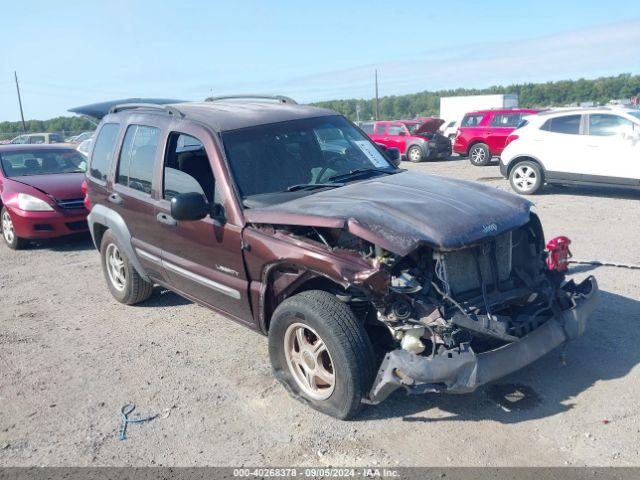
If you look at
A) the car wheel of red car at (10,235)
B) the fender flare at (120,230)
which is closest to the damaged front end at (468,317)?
the fender flare at (120,230)

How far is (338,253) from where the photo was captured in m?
3.48

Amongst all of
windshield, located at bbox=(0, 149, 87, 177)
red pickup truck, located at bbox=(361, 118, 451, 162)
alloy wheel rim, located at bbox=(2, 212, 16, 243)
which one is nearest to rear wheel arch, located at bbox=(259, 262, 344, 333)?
alloy wheel rim, located at bbox=(2, 212, 16, 243)

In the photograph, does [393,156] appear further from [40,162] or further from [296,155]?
[40,162]

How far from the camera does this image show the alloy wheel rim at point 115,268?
5.93 m

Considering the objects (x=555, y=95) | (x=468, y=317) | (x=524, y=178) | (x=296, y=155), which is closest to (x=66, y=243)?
(x=296, y=155)

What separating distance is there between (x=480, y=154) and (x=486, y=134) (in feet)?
2.17

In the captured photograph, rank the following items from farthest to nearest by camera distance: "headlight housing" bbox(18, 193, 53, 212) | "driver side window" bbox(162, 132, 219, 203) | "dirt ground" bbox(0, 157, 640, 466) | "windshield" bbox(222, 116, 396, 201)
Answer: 1. "headlight housing" bbox(18, 193, 53, 212)
2. "driver side window" bbox(162, 132, 219, 203)
3. "windshield" bbox(222, 116, 396, 201)
4. "dirt ground" bbox(0, 157, 640, 466)

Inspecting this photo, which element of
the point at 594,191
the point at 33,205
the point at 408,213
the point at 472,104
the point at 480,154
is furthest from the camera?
the point at 472,104

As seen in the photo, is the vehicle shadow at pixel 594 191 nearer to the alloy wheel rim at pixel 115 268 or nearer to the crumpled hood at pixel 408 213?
the crumpled hood at pixel 408 213

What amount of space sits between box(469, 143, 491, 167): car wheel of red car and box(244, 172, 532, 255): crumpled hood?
14731mm

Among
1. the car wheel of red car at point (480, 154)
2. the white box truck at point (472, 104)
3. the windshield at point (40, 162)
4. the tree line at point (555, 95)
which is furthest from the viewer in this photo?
the tree line at point (555, 95)

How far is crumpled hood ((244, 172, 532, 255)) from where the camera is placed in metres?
3.39

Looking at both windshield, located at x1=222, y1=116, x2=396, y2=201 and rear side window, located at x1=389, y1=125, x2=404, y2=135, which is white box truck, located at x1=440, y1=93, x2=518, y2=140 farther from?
windshield, located at x1=222, y1=116, x2=396, y2=201

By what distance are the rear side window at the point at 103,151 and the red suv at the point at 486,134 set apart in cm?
1461
